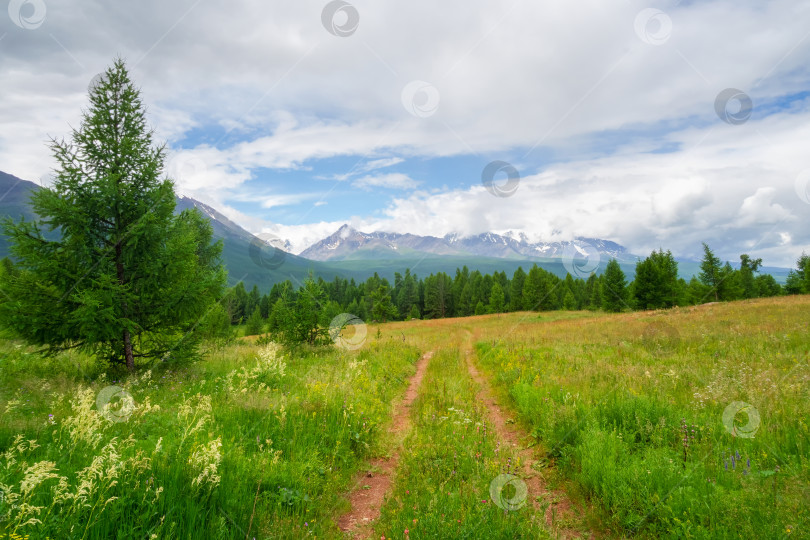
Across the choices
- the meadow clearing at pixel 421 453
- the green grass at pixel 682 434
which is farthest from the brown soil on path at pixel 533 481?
the green grass at pixel 682 434

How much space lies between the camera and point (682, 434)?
5168 mm

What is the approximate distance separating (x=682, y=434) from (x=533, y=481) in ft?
8.00

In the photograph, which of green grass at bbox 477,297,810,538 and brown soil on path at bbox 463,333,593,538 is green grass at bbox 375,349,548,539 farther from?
green grass at bbox 477,297,810,538

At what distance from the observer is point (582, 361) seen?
34.9 feet

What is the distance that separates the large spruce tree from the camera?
804 centimetres

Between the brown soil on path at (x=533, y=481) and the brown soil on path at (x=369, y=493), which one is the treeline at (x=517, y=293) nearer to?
the brown soil on path at (x=369, y=493)

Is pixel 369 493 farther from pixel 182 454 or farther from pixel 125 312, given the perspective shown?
pixel 125 312

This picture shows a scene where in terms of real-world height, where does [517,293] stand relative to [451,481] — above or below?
above

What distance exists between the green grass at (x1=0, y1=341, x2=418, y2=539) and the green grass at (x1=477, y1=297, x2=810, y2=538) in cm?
356

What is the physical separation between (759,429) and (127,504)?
8.10m

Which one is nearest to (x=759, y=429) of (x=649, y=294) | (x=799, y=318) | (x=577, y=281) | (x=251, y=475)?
(x=251, y=475)

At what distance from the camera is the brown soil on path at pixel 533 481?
415 centimetres


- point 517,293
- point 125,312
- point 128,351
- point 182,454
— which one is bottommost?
point 128,351

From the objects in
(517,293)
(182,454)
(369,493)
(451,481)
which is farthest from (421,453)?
(517,293)
